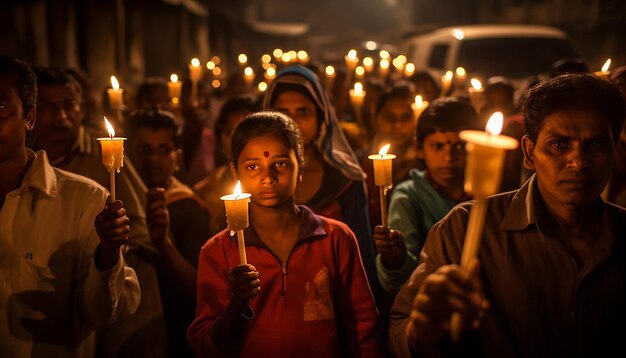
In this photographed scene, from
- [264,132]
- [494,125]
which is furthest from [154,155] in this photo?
[494,125]

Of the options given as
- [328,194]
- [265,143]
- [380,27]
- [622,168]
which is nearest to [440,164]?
[328,194]

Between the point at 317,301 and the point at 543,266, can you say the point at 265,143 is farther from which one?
the point at 543,266

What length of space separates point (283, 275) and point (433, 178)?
133 centimetres

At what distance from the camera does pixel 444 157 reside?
384 centimetres

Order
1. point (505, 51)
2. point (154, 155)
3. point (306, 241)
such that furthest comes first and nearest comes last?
point (505, 51) → point (154, 155) → point (306, 241)

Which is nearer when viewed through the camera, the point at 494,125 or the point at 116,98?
the point at 494,125

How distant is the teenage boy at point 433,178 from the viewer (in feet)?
11.8

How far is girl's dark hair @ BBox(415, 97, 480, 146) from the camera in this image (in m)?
3.94

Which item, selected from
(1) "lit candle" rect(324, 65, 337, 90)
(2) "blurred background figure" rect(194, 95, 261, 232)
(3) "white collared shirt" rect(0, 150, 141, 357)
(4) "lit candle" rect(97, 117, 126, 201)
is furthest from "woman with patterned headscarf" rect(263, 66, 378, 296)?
(1) "lit candle" rect(324, 65, 337, 90)

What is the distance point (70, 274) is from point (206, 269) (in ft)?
1.81

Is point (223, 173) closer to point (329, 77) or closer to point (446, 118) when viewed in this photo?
point (446, 118)

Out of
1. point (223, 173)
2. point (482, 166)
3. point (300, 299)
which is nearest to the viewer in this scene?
point (482, 166)

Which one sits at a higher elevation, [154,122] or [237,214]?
[154,122]

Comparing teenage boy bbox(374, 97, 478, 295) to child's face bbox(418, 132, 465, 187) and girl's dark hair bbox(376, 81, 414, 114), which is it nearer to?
child's face bbox(418, 132, 465, 187)
